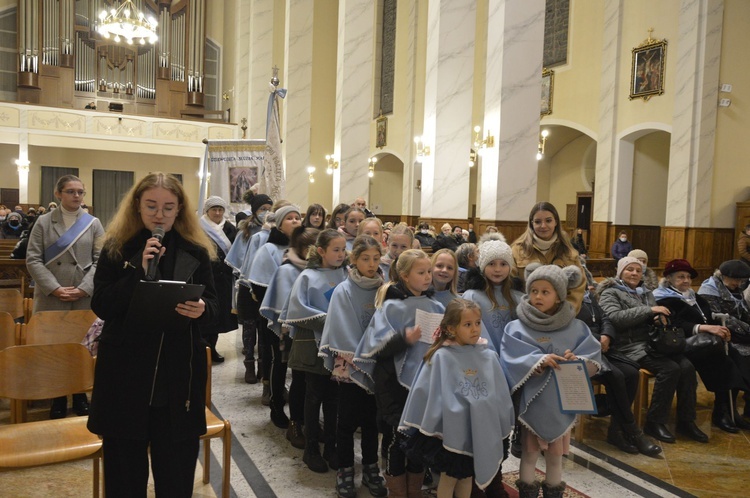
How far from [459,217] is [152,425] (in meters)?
9.39

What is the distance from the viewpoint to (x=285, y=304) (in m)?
3.84

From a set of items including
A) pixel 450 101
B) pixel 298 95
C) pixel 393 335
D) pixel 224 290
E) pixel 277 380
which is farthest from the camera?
pixel 298 95

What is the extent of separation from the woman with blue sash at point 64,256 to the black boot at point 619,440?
3.76 m

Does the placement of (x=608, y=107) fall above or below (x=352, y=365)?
above

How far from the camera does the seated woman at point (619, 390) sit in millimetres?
4117

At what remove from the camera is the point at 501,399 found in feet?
9.04

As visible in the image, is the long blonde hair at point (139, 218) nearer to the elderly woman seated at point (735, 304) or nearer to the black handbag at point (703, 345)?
the black handbag at point (703, 345)

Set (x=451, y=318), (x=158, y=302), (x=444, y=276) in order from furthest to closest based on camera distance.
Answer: (x=444, y=276), (x=451, y=318), (x=158, y=302)

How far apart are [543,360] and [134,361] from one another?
1981 mm

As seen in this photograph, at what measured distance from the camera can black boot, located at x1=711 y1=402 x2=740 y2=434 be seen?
15.2 feet

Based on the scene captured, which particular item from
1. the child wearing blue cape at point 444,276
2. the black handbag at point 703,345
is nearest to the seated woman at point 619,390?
the black handbag at point 703,345

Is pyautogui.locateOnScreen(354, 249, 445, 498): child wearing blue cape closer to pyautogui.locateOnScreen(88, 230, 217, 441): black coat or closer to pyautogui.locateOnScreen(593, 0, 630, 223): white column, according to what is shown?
pyautogui.locateOnScreen(88, 230, 217, 441): black coat

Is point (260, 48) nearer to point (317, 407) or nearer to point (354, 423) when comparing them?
point (317, 407)

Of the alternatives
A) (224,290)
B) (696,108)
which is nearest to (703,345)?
(224,290)
